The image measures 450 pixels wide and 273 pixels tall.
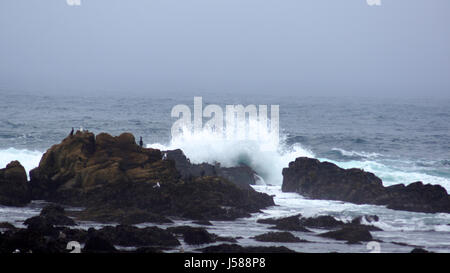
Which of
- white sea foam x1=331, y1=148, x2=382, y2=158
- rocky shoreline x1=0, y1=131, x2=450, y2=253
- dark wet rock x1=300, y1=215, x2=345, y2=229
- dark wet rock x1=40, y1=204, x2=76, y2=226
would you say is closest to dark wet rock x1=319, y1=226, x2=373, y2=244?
rocky shoreline x1=0, y1=131, x2=450, y2=253

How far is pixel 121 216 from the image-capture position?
71.2 ft

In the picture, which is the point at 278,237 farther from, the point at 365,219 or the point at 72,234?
the point at 72,234

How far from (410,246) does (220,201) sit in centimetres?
730

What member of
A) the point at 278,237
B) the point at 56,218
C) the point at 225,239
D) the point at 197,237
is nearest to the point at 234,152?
the point at 278,237

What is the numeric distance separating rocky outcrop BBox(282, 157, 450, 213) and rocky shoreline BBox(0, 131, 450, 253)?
0.04 meters

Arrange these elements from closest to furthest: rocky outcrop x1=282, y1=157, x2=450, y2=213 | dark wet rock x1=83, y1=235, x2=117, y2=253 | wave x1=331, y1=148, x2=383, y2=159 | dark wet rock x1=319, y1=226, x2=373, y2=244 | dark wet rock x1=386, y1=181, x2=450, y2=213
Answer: dark wet rock x1=83, y1=235, x2=117, y2=253 < dark wet rock x1=319, y1=226, x2=373, y2=244 < dark wet rock x1=386, y1=181, x2=450, y2=213 < rocky outcrop x1=282, y1=157, x2=450, y2=213 < wave x1=331, y1=148, x2=383, y2=159

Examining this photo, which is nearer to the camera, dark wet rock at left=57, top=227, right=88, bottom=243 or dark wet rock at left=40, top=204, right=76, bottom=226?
dark wet rock at left=57, top=227, right=88, bottom=243

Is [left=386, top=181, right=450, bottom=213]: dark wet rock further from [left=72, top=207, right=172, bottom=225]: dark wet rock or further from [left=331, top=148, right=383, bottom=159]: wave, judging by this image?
[left=331, top=148, right=383, bottom=159]: wave

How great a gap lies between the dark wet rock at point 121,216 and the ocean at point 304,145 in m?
0.83

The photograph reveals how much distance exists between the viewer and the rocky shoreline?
61.1 ft

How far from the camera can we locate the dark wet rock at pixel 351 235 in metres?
20.0

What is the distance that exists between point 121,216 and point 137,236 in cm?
357
